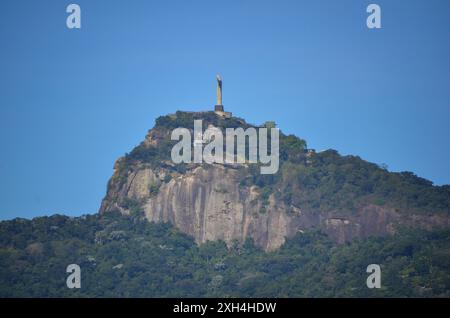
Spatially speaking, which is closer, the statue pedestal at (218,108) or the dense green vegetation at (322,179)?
the dense green vegetation at (322,179)

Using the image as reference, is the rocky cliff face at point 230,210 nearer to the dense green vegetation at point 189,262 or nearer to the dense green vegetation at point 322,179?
the dense green vegetation at point 322,179

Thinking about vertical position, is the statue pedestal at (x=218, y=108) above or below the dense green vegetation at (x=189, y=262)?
above

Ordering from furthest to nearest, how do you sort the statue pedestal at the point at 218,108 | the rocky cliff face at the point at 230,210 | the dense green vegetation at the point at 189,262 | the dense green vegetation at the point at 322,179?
1. the statue pedestal at the point at 218,108
2. the dense green vegetation at the point at 322,179
3. the rocky cliff face at the point at 230,210
4. the dense green vegetation at the point at 189,262

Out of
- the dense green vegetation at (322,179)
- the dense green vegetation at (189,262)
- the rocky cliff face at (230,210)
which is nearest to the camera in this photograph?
the dense green vegetation at (189,262)

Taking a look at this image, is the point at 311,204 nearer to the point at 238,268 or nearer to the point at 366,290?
the point at 238,268

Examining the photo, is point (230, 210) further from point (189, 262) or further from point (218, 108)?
point (218, 108)

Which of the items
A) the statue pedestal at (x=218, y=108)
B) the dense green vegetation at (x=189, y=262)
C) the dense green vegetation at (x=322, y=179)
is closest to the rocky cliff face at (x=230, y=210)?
the dense green vegetation at (x=322, y=179)
